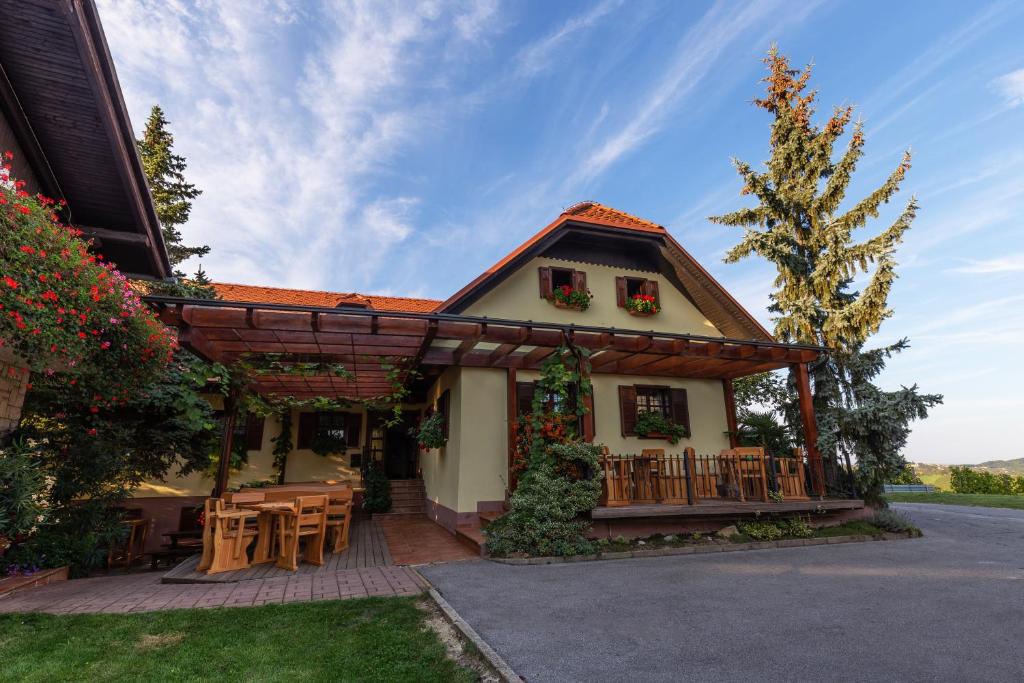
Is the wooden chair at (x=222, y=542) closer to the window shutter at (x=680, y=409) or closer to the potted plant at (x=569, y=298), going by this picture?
the potted plant at (x=569, y=298)

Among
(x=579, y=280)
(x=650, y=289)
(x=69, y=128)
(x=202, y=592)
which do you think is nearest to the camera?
(x=69, y=128)

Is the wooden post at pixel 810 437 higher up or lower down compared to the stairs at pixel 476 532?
higher up

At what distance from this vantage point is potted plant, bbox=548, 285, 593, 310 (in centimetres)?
1130

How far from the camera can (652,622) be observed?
14.4ft

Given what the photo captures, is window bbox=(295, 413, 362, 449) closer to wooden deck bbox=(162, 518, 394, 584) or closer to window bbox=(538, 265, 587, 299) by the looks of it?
wooden deck bbox=(162, 518, 394, 584)

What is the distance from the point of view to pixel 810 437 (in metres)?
9.95

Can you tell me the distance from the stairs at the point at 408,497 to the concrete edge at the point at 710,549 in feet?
20.8

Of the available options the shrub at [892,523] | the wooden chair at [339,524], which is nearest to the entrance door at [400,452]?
the wooden chair at [339,524]

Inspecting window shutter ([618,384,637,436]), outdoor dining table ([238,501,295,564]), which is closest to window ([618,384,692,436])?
window shutter ([618,384,637,436])

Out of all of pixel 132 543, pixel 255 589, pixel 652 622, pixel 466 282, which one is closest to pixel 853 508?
pixel 652 622

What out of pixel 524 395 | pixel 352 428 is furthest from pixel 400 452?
pixel 524 395

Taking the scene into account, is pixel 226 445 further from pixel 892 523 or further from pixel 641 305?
pixel 892 523

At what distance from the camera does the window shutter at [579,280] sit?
459 inches

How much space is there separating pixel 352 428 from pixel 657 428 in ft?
30.9
